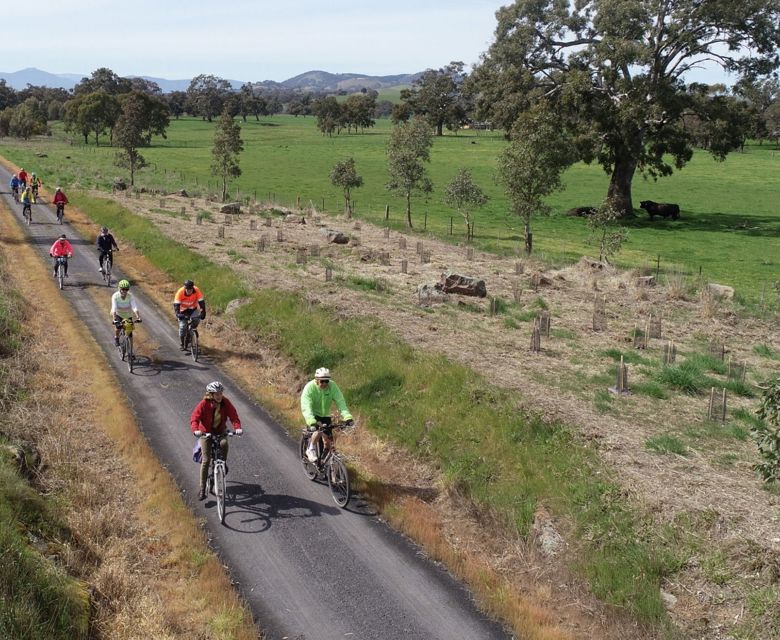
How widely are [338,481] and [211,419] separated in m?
2.82

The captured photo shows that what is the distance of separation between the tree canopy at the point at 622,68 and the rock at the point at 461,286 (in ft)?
107

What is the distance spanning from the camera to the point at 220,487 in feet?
42.4

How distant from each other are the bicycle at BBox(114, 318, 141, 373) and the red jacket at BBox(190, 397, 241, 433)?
8.07 meters

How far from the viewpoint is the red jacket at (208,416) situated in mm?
13016

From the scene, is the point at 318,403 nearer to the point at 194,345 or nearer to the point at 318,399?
the point at 318,399

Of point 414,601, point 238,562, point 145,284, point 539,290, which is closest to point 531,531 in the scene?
point 414,601

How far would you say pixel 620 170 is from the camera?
62344 millimetres

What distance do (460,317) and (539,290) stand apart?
24.6 ft

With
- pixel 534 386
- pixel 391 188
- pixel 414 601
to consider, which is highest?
pixel 391 188

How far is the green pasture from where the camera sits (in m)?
46.6

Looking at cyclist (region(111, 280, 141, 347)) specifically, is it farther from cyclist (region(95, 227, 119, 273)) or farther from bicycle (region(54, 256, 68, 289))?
cyclist (region(95, 227, 119, 273))

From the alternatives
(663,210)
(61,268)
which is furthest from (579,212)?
(61,268)

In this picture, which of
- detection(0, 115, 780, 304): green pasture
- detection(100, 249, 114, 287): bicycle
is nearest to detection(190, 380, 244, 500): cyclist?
detection(100, 249, 114, 287): bicycle

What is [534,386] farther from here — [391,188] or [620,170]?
[620,170]
